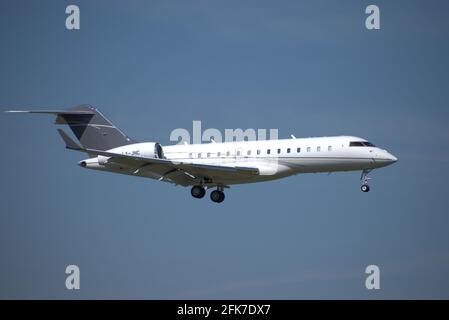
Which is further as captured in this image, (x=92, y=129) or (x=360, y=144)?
(x=92, y=129)

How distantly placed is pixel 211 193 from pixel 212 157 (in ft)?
5.84

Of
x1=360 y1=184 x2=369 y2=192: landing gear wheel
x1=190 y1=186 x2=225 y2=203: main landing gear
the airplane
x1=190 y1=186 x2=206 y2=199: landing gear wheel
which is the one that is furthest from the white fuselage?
x1=190 y1=186 x2=206 y2=199: landing gear wheel

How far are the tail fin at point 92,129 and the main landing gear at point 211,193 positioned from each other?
4.35 m

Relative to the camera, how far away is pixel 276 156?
46.1 m

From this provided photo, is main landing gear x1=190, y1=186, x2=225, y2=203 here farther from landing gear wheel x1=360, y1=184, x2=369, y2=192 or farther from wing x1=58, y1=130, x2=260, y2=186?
landing gear wheel x1=360, y1=184, x2=369, y2=192

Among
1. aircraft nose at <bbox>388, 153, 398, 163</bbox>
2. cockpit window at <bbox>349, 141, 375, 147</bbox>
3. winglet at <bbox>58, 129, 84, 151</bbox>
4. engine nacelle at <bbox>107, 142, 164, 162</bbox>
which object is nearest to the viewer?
winglet at <bbox>58, 129, 84, 151</bbox>

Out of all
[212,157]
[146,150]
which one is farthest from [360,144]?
[146,150]

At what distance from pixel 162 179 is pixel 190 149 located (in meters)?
1.99

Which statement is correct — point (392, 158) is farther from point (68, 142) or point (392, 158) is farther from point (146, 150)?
point (68, 142)

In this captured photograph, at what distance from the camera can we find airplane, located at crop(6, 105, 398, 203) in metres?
45.0

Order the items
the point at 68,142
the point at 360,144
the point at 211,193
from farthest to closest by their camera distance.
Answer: the point at 211,193, the point at 360,144, the point at 68,142

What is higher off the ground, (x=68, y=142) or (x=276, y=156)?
(x=68, y=142)

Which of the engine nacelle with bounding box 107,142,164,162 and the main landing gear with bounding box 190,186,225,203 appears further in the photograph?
the main landing gear with bounding box 190,186,225,203
